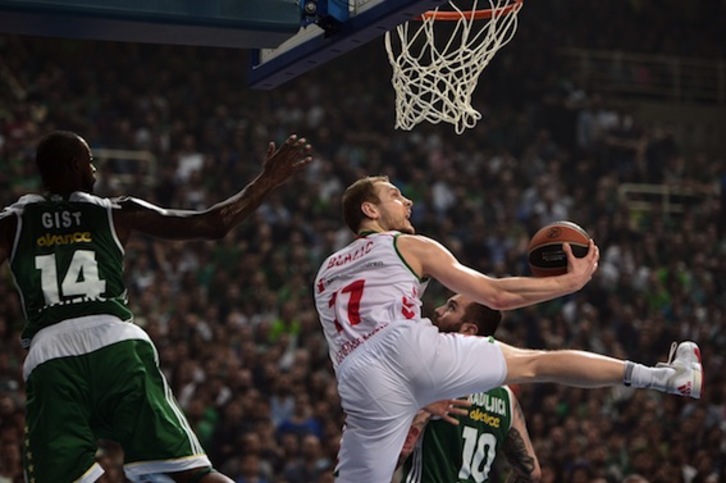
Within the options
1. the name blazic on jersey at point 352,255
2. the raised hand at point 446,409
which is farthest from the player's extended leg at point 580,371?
the name blazic on jersey at point 352,255

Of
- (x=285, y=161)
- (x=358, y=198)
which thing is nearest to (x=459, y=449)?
(x=358, y=198)

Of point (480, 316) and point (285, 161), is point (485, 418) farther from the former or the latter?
point (285, 161)

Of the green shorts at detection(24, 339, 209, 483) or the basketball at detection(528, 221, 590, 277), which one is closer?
the green shorts at detection(24, 339, 209, 483)

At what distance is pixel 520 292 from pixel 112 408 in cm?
163

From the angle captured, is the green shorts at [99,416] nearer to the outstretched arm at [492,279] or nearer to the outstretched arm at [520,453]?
the outstretched arm at [492,279]

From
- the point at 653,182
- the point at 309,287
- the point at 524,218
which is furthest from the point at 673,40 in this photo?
the point at 309,287

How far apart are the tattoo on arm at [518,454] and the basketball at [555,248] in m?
0.89

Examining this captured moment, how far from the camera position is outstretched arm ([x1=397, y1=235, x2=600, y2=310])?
4.43 m

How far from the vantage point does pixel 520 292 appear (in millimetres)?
4438

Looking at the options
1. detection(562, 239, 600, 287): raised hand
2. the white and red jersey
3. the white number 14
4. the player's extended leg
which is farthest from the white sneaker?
the white number 14

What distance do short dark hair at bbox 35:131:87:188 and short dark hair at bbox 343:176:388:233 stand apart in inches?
46.9

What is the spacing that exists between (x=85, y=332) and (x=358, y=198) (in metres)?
1.35

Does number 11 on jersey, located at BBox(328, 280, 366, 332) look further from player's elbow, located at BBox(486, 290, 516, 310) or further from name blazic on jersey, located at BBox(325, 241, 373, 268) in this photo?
player's elbow, located at BBox(486, 290, 516, 310)

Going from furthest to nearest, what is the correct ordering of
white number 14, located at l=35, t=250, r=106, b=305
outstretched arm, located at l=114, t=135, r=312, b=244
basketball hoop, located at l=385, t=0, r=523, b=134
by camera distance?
basketball hoop, located at l=385, t=0, r=523, b=134 < outstretched arm, located at l=114, t=135, r=312, b=244 < white number 14, located at l=35, t=250, r=106, b=305
